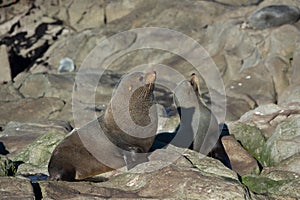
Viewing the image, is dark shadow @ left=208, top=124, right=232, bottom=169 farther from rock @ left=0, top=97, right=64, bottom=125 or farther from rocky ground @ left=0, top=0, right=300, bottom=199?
rock @ left=0, top=97, right=64, bottom=125

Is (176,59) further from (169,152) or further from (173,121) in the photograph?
(169,152)

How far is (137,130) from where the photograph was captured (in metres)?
7.93

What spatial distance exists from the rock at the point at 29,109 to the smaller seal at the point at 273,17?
605cm

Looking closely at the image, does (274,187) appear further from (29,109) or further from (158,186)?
(29,109)

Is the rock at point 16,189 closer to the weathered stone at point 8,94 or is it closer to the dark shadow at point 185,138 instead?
the dark shadow at point 185,138

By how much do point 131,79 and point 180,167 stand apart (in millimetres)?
1802

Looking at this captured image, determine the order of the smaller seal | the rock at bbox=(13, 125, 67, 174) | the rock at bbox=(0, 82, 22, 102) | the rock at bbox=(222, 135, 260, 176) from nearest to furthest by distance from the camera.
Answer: the rock at bbox=(222, 135, 260, 176), the rock at bbox=(13, 125, 67, 174), the smaller seal, the rock at bbox=(0, 82, 22, 102)

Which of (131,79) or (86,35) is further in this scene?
(86,35)

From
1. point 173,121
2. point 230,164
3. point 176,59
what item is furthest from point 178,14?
point 230,164

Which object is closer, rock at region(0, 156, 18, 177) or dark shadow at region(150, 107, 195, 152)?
rock at region(0, 156, 18, 177)

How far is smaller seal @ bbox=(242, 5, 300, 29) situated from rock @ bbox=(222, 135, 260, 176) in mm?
9506

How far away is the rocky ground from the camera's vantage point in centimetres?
648

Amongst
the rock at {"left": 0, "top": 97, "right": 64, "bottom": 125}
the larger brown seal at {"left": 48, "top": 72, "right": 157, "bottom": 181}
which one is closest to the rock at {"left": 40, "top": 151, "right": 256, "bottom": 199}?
the larger brown seal at {"left": 48, "top": 72, "right": 157, "bottom": 181}

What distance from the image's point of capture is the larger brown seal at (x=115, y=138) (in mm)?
7660
